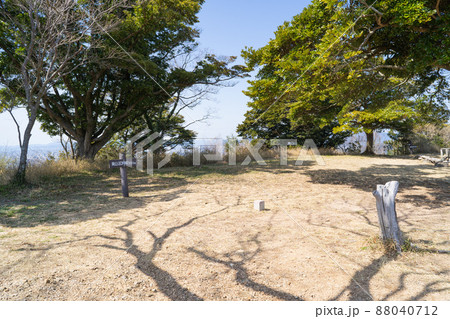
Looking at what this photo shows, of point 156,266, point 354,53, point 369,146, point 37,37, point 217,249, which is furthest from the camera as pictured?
point 369,146

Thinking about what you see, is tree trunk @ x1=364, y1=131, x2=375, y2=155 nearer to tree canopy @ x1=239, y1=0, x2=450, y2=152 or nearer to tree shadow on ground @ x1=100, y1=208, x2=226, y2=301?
tree canopy @ x1=239, y1=0, x2=450, y2=152

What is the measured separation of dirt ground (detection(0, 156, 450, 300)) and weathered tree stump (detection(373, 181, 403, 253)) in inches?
8.4

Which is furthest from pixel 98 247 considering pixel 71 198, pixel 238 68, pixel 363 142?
pixel 363 142

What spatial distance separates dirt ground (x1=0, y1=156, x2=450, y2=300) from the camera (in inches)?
89.5

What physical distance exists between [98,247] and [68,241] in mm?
552

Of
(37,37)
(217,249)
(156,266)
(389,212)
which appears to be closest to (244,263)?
(217,249)

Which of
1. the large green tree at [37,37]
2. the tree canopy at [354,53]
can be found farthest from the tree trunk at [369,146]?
the large green tree at [37,37]

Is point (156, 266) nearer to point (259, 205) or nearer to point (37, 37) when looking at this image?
point (259, 205)

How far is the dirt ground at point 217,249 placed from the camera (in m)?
2.27

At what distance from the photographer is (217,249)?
3162mm

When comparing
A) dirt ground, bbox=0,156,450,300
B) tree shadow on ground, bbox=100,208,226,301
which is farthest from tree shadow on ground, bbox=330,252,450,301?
tree shadow on ground, bbox=100,208,226,301

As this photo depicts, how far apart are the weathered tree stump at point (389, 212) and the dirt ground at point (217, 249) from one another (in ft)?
0.70

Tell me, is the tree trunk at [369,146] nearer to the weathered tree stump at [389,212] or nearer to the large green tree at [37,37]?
the weathered tree stump at [389,212]

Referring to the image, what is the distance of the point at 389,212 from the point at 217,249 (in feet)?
6.98
